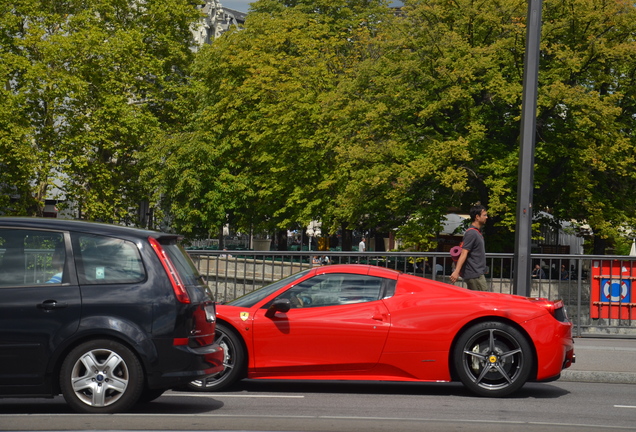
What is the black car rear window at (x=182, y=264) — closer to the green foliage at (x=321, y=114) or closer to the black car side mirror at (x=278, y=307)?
the black car side mirror at (x=278, y=307)

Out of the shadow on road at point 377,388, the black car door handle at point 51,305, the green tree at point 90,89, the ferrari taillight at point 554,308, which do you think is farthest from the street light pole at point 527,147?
the green tree at point 90,89

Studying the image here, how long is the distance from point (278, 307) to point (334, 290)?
60 centimetres

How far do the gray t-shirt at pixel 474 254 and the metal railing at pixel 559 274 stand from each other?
2.21m

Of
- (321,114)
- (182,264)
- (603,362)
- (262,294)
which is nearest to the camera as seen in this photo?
(182,264)

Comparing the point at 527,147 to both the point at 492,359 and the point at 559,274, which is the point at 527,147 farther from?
the point at 492,359

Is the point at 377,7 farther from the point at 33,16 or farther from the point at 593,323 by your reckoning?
the point at 593,323

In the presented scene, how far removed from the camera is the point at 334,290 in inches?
372

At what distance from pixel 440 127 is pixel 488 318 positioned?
972 inches

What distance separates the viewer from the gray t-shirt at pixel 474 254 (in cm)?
1233

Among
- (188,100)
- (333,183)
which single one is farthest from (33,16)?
(333,183)

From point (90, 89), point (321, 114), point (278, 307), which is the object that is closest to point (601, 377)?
point (278, 307)

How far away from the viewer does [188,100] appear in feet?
154

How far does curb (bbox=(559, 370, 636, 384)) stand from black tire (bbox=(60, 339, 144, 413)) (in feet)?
18.3

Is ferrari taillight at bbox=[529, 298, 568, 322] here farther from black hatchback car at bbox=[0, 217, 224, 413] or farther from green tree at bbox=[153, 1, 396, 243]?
green tree at bbox=[153, 1, 396, 243]
